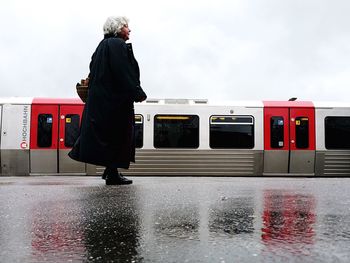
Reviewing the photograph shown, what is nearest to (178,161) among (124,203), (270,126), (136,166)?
(136,166)

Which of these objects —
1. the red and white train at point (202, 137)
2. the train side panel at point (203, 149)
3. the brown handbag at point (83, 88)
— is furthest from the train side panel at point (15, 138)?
the brown handbag at point (83, 88)

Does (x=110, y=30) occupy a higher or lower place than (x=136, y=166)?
higher

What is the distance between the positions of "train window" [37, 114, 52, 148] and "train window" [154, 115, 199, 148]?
3067mm

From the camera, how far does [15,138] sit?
13.4 metres

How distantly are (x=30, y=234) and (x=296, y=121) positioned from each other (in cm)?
1270

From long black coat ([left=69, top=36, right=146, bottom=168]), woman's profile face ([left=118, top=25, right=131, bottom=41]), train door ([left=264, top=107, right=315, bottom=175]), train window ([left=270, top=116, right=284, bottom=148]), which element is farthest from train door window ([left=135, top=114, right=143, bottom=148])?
long black coat ([left=69, top=36, right=146, bottom=168])

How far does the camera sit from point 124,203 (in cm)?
328

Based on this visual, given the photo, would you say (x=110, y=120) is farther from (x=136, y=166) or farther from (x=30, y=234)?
(x=136, y=166)

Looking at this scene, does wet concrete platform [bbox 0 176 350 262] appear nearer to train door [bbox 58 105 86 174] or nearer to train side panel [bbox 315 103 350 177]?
train door [bbox 58 105 86 174]

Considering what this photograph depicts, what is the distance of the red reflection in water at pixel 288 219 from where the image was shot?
193 cm

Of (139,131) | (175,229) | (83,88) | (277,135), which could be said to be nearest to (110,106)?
(83,88)

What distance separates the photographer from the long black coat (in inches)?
194

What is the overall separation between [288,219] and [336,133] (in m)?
12.3

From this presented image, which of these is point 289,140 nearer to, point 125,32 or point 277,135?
point 277,135
